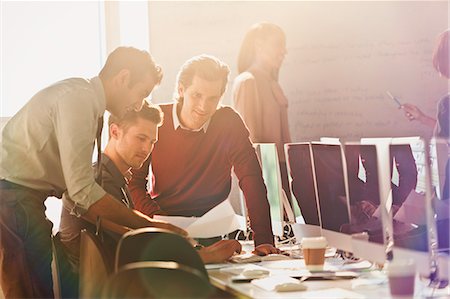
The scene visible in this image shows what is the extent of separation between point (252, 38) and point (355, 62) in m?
1.30

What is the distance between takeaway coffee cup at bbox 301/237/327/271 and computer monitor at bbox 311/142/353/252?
35mm

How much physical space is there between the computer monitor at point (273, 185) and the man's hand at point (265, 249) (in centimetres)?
7

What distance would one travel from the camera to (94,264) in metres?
2.46

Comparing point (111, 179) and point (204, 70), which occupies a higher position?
point (204, 70)

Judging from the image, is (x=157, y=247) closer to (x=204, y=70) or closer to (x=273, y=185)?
(x=273, y=185)

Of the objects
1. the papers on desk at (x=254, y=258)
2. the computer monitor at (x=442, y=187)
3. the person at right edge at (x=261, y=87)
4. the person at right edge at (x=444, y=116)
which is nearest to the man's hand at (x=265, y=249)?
the papers on desk at (x=254, y=258)

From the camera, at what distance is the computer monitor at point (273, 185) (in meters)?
3.10

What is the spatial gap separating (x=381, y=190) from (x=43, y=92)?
1.41 m

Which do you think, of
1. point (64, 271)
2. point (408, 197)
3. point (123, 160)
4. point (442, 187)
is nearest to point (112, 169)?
point (123, 160)

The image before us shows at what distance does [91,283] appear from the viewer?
2.49 metres

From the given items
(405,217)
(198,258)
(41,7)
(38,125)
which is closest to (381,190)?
(405,217)

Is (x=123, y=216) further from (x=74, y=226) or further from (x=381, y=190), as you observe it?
(x=381, y=190)

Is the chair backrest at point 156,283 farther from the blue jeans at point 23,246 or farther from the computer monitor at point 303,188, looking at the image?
the blue jeans at point 23,246

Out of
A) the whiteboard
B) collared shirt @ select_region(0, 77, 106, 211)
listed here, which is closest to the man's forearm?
collared shirt @ select_region(0, 77, 106, 211)
